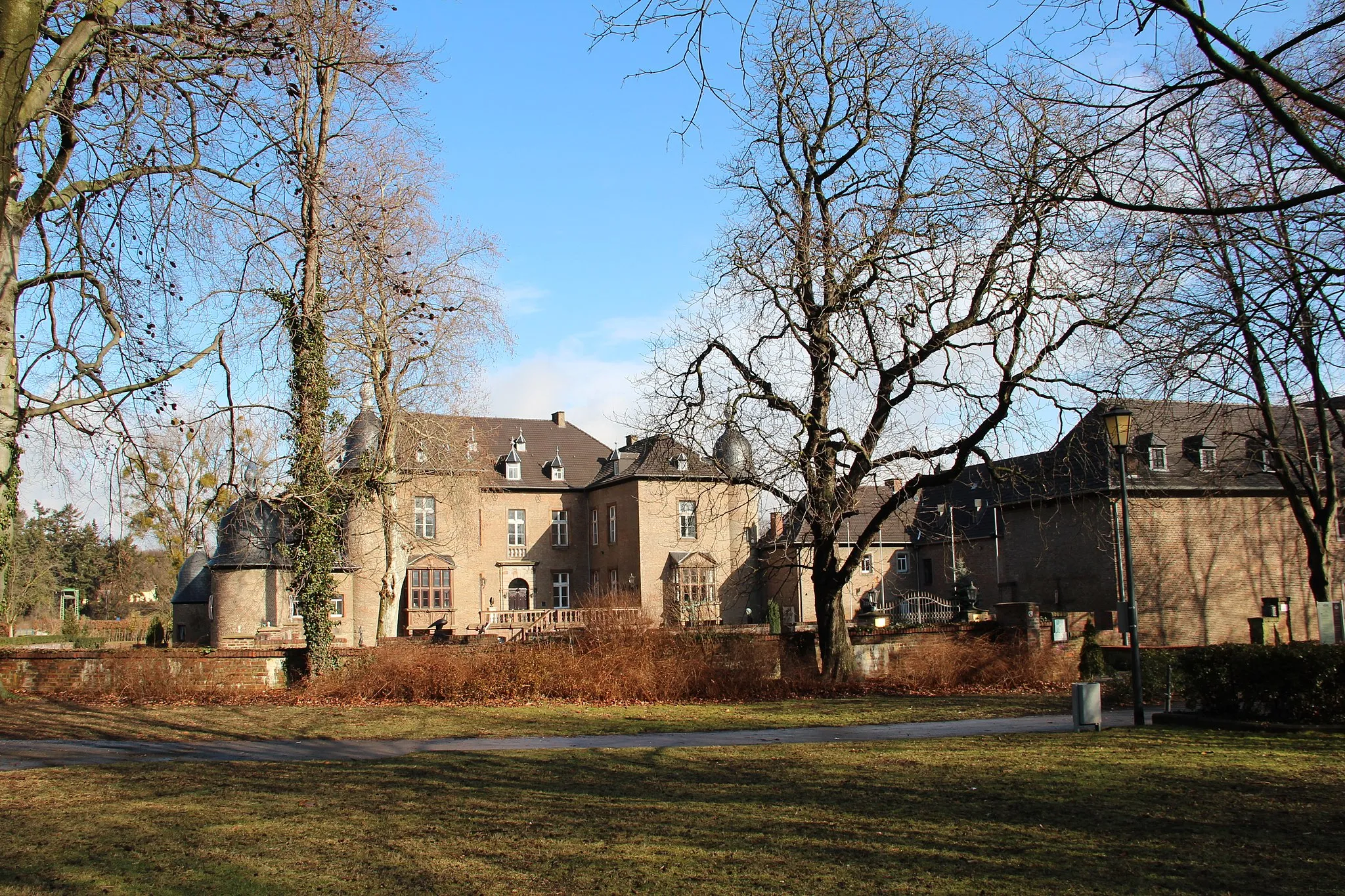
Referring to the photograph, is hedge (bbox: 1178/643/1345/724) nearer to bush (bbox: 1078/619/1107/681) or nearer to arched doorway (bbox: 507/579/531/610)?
bush (bbox: 1078/619/1107/681)

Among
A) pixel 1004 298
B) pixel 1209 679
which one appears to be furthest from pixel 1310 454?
pixel 1209 679

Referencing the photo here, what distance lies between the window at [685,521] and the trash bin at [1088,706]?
3796 cm

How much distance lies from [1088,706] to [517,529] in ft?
136

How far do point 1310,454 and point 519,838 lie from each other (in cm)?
2720

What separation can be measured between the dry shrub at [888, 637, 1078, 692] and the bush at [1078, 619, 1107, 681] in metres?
0.26

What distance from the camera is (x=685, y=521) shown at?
52125 mm

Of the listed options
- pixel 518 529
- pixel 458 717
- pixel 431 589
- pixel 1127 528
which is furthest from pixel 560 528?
pixel 1127 528

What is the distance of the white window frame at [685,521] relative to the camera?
5181 centimetres

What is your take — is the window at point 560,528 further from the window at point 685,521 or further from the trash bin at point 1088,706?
the trash bin at point 1088,706

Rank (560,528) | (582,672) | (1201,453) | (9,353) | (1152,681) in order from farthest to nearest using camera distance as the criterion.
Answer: (560,528) < (1201,453) < (582,672) < (1152,681) < (9,353)

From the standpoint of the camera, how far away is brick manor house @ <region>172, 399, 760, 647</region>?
126ft

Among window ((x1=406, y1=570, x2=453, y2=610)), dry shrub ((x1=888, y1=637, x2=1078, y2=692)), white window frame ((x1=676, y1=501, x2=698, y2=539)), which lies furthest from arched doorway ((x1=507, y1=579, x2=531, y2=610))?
dry shrub ((x1=888, y1=637, x2=1078, y2=692))

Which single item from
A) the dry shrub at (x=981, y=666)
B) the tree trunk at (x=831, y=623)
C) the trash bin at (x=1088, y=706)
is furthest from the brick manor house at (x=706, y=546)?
the trash bin at (x=1088, y=706)

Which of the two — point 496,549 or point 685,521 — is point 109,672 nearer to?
point 496,549
